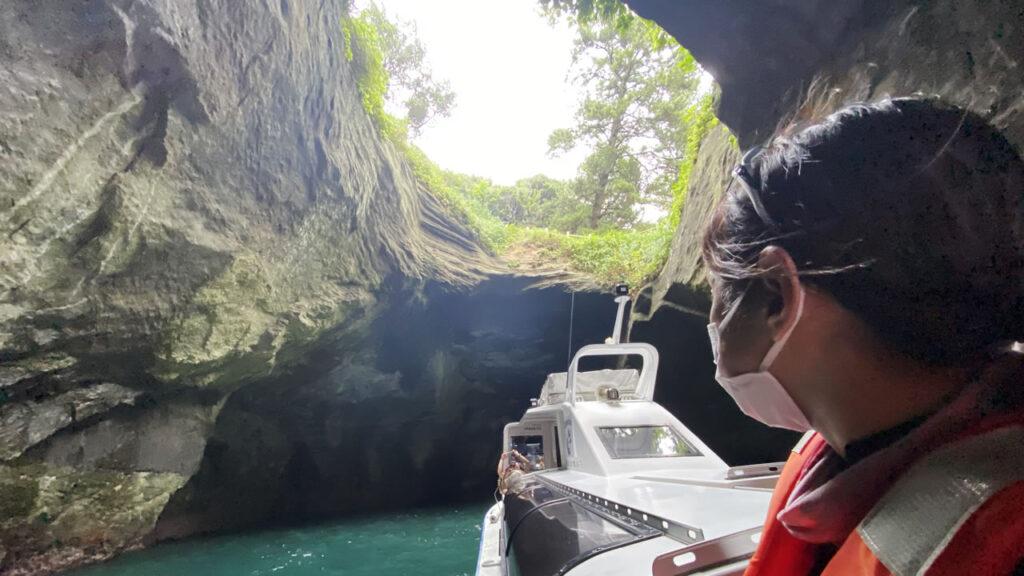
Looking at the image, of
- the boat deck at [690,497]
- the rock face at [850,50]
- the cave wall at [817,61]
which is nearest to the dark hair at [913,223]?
the cave wall at [817,61]

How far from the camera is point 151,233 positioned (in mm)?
4051

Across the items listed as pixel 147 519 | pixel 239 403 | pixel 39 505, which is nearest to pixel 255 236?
pixel 39 505

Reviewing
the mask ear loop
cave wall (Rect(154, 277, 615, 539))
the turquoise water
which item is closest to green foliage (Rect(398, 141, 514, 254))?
cave wall (Rect(154, 277, 615, 539))

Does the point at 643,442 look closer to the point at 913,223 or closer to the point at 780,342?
the point at 780,342

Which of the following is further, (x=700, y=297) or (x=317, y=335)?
(x=317, y=335)

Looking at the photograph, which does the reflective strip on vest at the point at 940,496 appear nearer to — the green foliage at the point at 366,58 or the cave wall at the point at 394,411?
the green foliage at the point at 366,58

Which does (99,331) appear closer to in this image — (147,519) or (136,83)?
(136,83)

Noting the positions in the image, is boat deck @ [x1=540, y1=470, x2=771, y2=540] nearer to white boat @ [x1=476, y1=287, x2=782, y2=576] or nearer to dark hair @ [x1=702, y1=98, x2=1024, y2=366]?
white boat @ [x1=476, y1=287, x2=782, y2=576]

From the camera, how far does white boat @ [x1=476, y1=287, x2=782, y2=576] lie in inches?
59.3

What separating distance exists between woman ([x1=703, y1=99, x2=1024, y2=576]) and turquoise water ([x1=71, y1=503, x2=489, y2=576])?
6268 millimetres

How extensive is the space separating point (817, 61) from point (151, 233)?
18.1 feet

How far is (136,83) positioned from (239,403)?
7175mm

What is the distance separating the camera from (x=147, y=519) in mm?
5938

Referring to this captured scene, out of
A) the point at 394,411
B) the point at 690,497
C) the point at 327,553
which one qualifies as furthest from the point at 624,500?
the point at 394,411
